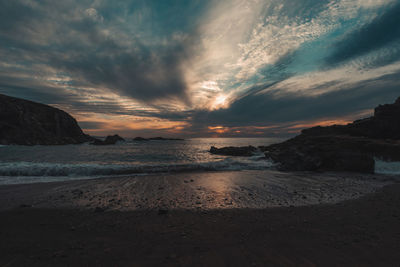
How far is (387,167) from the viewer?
14.9 m

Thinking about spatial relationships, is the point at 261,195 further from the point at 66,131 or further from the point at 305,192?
the point at 66,131

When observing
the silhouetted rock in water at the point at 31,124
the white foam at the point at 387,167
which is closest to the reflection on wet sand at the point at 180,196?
the white foam at the point at 387,167

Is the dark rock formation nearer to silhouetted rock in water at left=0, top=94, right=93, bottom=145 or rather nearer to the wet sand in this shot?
the wet sand

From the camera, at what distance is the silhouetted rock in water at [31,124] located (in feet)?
212

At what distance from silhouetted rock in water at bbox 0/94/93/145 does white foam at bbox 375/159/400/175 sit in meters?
104

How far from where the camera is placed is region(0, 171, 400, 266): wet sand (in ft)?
10.4

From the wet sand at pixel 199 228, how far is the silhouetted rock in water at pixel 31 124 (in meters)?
88.7

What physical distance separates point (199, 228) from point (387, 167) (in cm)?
2192

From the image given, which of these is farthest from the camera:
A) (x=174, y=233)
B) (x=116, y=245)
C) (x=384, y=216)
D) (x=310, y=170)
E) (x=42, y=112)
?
(x=42, y=112)

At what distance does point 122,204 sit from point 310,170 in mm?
17358

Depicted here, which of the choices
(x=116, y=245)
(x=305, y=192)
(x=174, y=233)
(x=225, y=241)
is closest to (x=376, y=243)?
(x=225, y=241)

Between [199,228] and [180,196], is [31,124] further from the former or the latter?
[199,228]

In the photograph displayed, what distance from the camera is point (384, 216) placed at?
528cm

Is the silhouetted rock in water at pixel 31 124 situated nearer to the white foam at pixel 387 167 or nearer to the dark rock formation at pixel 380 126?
the white foam at pixel 387 167
